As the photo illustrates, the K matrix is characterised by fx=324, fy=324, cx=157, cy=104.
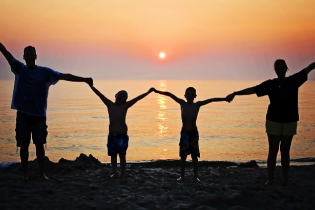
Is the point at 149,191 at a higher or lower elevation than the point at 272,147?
lower

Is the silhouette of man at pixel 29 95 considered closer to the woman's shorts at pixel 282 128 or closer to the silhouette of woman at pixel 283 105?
the silhouette of woman at pixel 283 105

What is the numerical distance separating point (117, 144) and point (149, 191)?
149 cm

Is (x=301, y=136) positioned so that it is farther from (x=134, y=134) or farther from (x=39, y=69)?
(x=39, y=69)

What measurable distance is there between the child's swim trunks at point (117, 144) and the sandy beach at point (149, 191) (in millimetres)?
620

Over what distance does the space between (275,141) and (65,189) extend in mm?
4131

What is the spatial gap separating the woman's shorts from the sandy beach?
3.56 feet

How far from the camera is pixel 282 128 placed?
6262 millimetres

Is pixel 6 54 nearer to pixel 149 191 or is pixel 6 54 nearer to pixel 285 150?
pixel 149 191

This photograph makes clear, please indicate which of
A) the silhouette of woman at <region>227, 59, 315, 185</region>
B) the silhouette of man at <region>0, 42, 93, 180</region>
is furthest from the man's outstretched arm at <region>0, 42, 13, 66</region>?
the silhouette of woman at <region>227, 59, 315, 185</region>

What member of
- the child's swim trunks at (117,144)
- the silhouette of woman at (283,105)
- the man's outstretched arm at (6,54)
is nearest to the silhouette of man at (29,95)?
the man's outstretched arm at (6,54)

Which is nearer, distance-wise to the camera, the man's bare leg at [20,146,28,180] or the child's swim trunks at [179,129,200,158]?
the man's bare leg at [20,146,28,180]

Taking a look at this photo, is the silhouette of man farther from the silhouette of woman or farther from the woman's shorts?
the woman's shorts

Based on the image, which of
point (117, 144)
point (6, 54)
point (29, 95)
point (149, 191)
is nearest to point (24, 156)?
point (29, 95)

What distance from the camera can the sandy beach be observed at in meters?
5.30
